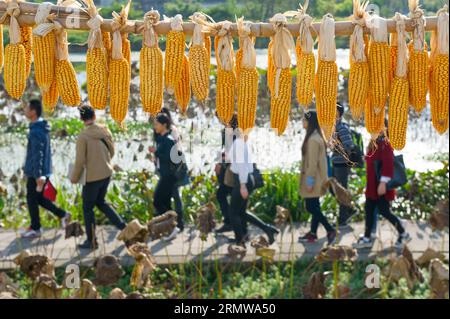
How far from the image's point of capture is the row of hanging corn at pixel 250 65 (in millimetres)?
2359

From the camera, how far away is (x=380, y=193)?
234 inches

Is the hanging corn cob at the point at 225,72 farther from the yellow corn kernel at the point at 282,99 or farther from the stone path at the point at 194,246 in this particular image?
the stone path at the point at 194,246

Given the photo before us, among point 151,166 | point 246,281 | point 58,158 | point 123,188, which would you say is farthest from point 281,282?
point 58,158

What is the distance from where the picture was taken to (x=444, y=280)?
15.4 feet

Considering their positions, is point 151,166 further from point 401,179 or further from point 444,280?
point 444,280

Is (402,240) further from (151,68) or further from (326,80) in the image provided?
(151,68)

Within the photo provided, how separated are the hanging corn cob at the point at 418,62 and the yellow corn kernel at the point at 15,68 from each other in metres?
1.16

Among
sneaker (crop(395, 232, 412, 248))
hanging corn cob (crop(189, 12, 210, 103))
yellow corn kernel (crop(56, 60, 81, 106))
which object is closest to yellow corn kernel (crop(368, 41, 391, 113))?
hanging corn cob (crop(189, 12, 210, 103))

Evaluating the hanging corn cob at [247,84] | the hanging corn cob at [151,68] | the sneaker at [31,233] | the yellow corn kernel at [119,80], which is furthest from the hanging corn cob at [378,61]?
the sneaker at [31,233]

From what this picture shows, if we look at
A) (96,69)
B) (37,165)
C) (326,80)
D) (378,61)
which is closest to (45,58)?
(96,69)

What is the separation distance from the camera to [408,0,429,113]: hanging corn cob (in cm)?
234

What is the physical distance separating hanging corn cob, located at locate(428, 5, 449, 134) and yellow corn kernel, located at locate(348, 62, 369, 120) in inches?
8.1

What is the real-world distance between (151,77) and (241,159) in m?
3.30

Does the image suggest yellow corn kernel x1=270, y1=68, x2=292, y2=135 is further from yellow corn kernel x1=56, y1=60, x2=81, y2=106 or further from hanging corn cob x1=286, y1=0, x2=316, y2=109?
yellow corn kernel x1=56, y1=60, x2=81, y2=106
